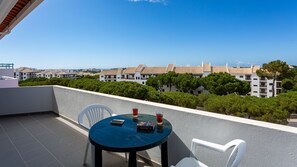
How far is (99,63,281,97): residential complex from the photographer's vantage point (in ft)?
98.1

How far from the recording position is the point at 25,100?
4992mm

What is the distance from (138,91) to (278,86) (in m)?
17.0

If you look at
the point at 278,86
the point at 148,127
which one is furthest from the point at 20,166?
the point at 278,86

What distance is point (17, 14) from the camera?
4.23 m

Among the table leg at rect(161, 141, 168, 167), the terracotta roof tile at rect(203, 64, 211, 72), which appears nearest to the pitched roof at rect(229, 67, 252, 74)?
the terracotta roof tile at rect(203, 64, 211, 72)

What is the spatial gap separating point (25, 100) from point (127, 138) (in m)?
4.58

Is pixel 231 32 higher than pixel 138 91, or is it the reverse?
pixel 231 32

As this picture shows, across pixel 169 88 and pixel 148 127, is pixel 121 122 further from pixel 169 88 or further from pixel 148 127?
pixel 169 88

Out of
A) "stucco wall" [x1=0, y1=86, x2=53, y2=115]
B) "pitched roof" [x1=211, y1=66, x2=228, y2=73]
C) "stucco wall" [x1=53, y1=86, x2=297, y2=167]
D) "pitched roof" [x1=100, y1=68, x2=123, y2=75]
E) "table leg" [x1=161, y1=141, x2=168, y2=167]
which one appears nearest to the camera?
"stucco wall" [x1=53, y1=86, x2=297, y2=167]

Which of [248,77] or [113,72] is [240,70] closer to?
[248,77]

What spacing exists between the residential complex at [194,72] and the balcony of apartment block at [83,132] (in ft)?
78.1

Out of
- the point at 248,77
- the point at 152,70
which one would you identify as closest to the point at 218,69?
the point at 248,77

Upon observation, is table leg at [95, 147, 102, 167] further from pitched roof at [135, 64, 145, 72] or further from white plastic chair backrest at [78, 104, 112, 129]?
pitched roof at [135, 64, 145, 72]

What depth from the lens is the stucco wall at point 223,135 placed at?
1.39 m
